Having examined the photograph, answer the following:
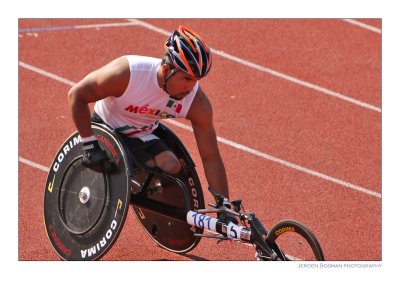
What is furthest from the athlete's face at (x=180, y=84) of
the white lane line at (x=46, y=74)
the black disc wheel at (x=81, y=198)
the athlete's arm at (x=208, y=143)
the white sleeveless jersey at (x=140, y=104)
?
the white lane line at (x=46, y=74)

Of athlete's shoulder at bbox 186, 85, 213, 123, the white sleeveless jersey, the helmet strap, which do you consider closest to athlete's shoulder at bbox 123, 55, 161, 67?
the white sleeveless jersey

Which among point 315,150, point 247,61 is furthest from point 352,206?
point 247,61

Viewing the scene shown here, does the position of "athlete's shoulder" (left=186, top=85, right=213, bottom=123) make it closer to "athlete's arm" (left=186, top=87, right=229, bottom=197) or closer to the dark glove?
"athlete's arm" (left=186, top=87, right=229, bottom=197)

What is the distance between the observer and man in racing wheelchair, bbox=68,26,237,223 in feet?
20.0

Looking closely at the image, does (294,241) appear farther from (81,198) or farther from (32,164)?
(32,164)

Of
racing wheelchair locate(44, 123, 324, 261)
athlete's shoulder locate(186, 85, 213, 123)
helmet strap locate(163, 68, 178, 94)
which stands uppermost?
helmet strap locate(163, 68, 178, 94)

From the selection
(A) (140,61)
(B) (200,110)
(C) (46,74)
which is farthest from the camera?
(C) (46,74)

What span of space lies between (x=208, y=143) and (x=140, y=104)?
0.60 m

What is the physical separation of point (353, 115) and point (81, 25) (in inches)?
151

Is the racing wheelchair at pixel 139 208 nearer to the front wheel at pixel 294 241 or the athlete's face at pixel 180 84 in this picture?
the front wheel at pixel 294 241

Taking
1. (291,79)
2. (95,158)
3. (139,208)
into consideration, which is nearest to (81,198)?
(95,158)

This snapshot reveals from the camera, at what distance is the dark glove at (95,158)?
20.7 feet

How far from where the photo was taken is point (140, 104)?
6.35m

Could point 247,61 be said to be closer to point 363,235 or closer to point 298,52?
point 298,52
